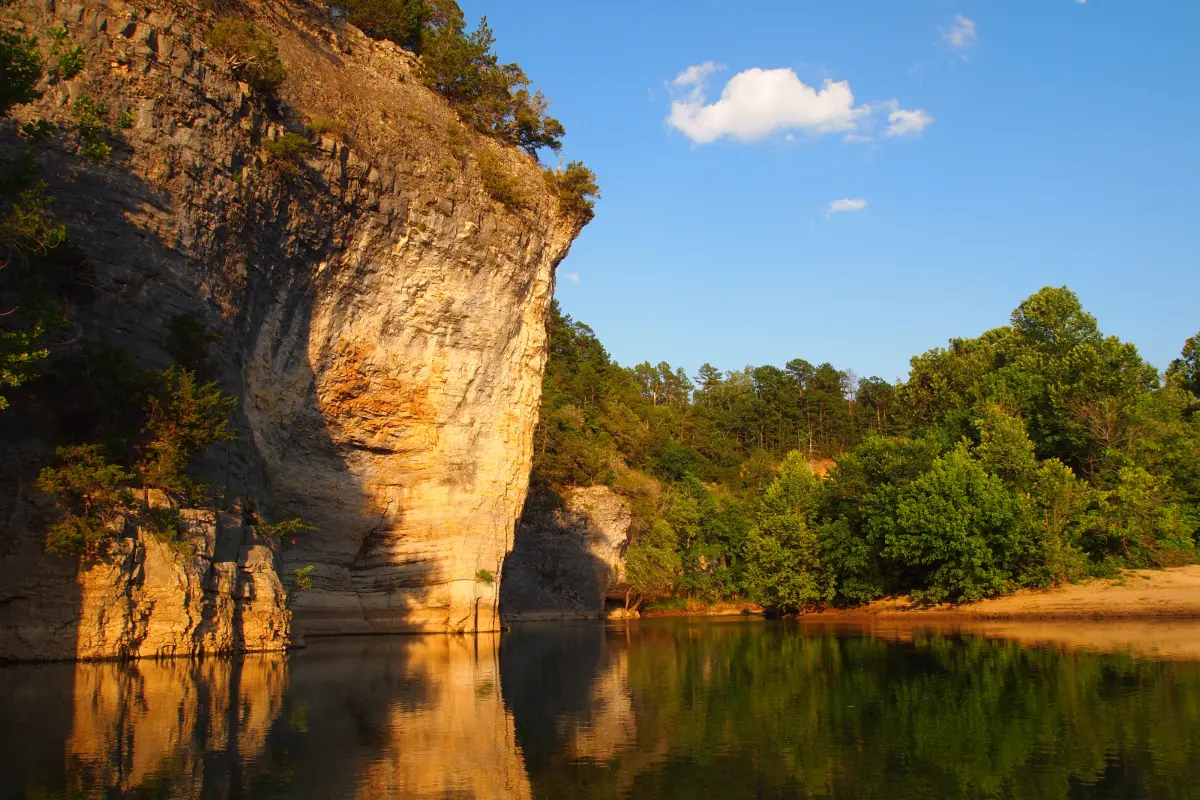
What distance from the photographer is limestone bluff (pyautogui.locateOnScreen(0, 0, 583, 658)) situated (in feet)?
64.6

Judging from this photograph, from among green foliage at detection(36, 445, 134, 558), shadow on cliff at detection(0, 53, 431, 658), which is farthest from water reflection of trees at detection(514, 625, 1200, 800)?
shadow on cliff at detection(0, 53, 431, 658)

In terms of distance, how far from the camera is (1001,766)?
32.6 ft

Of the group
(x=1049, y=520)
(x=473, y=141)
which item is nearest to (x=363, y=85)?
(x=473, y=141)

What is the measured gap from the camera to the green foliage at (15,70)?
15664 mm

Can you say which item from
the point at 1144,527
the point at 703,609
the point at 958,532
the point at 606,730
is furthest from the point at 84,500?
the point at 703,609

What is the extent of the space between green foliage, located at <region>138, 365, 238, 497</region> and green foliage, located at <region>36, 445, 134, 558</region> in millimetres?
1171

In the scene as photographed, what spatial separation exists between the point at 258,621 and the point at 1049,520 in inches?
1350

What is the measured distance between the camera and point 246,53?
26.8m

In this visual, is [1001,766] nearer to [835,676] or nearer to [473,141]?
[835,676]

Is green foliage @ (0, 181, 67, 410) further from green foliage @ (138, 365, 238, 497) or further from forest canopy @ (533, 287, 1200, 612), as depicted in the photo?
forest canopy @ (533, 287, 1200, 612)

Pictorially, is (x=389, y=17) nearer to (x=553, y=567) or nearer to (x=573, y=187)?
(x=573, y=187)

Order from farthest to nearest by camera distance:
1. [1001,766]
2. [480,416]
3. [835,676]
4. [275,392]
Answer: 1. [480,416]
2. [275,392]
3. [835,676]
4. [1001,766]

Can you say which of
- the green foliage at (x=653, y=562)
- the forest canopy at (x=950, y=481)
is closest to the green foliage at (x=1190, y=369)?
the forest canopy at (x=950, y=481)

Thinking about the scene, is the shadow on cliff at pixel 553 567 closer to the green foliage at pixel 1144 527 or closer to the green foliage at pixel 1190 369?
the green foliage at pixel 1144 527
